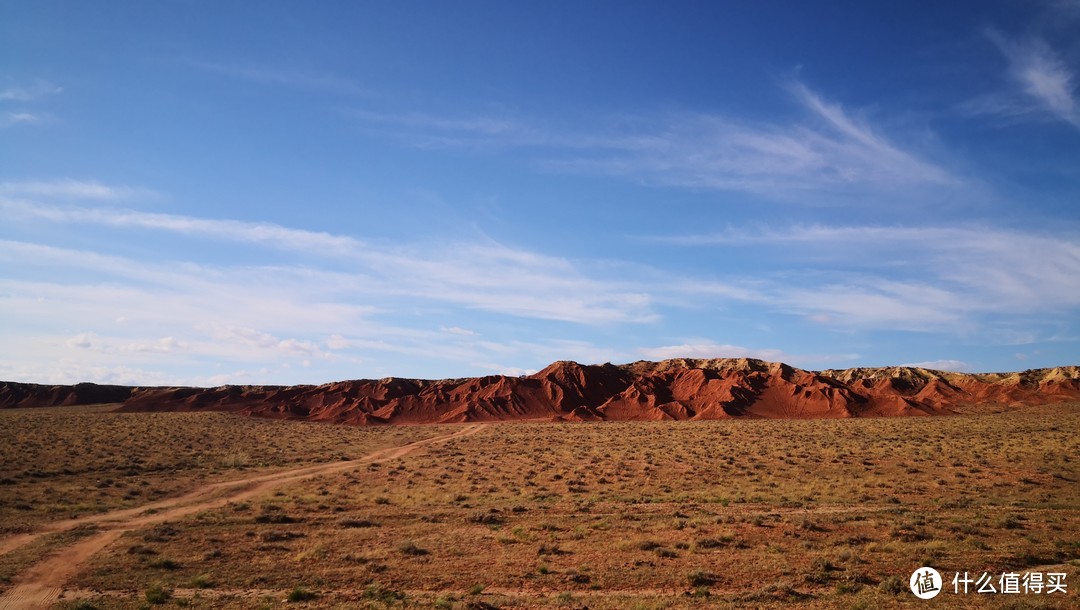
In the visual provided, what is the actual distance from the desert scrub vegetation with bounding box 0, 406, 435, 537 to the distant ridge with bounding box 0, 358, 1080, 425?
66.4 ft

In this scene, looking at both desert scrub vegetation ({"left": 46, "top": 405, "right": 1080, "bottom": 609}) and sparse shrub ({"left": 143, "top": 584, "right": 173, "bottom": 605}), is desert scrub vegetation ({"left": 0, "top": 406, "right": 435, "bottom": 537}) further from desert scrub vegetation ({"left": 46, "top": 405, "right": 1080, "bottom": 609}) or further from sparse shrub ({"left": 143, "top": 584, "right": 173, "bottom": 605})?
sparse shrub ({"left": 143, "top": 584, "right": 173, "bottom": 605})

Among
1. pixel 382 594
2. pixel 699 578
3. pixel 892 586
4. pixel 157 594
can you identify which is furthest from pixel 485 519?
pixel 892 586

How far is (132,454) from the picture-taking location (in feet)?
136

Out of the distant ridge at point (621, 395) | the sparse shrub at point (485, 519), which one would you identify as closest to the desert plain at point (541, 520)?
the sparse shrub at point (485, 519)

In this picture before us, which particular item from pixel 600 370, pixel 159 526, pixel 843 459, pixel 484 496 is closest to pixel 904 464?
pixel 843 459

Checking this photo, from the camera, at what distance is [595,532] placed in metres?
19.2

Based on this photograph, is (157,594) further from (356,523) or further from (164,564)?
(356,523)

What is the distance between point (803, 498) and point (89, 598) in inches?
914

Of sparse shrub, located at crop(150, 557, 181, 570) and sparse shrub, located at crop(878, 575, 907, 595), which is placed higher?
sparse shrub, located at crop(878, 575, 907, 595)

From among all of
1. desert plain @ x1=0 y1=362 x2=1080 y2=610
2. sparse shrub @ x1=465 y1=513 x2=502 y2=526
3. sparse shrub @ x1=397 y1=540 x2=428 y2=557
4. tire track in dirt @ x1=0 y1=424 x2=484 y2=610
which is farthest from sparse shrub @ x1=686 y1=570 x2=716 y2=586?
tire track in dirt @ x1=0 y1=424 x2=484 y2=610

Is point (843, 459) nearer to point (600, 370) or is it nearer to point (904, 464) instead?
point (904, 464)
